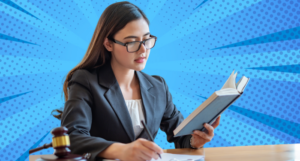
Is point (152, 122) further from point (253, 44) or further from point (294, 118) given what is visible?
point (294, 118)

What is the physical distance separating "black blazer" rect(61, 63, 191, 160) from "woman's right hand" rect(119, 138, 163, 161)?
103mm

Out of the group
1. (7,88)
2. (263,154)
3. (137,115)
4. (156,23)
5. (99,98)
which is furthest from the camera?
(156,23)

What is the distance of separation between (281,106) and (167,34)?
1438 mm

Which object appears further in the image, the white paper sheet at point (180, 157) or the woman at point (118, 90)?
the woman at point (118, 90)

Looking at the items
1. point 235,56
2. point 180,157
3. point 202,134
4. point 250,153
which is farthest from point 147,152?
point 235,56

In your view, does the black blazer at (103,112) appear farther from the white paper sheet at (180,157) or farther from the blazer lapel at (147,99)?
the white paper sheet at (180,157)

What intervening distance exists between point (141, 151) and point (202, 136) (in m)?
0.48

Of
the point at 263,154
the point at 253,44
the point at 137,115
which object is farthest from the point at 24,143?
the point at 253,44

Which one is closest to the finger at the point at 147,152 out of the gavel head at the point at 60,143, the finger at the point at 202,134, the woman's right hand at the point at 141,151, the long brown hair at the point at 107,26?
the woman's right hand at the point at 141,151

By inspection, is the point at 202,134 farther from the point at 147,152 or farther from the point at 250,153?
the point at 147,152

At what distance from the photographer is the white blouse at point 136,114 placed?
59.2 inches

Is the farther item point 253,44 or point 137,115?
point 253,44

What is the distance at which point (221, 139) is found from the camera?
121 inches

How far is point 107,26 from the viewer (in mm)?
1509
